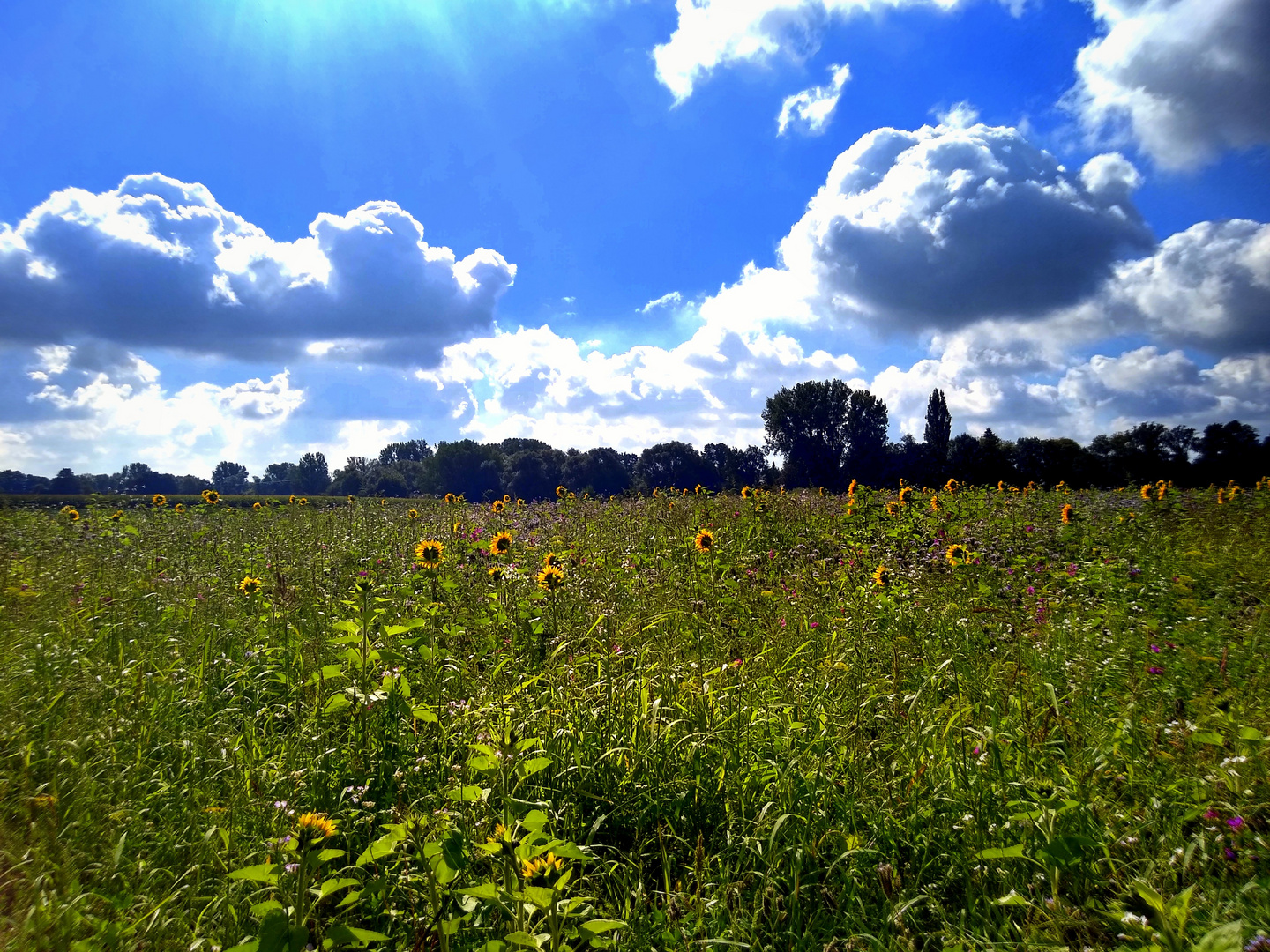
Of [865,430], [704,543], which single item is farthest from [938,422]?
[704,543]

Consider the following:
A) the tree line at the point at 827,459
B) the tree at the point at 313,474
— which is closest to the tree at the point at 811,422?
the tree line at the point at 827,459

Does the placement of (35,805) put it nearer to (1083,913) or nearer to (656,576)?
(1083,913)

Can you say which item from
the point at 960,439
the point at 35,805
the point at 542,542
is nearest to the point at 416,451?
the point at 960,439

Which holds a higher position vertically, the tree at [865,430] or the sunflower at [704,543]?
the tree at [865,430]

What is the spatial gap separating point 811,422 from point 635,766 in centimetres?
4873

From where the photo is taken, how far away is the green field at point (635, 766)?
162 cm

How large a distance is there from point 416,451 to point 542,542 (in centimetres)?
6437

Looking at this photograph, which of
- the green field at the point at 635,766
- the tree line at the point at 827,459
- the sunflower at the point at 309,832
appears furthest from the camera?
the tree line at the point at 827,459

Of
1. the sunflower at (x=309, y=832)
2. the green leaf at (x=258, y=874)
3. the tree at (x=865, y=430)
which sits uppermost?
the tree at (x=865, y=430)

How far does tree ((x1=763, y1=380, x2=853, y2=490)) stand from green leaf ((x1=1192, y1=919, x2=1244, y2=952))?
155 feet

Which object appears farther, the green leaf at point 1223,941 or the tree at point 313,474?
the tree at point 313,474

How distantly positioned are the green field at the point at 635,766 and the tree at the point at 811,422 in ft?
144

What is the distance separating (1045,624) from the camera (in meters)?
3.94

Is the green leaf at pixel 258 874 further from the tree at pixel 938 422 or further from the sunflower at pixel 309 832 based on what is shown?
the tree at pixel 938 422
